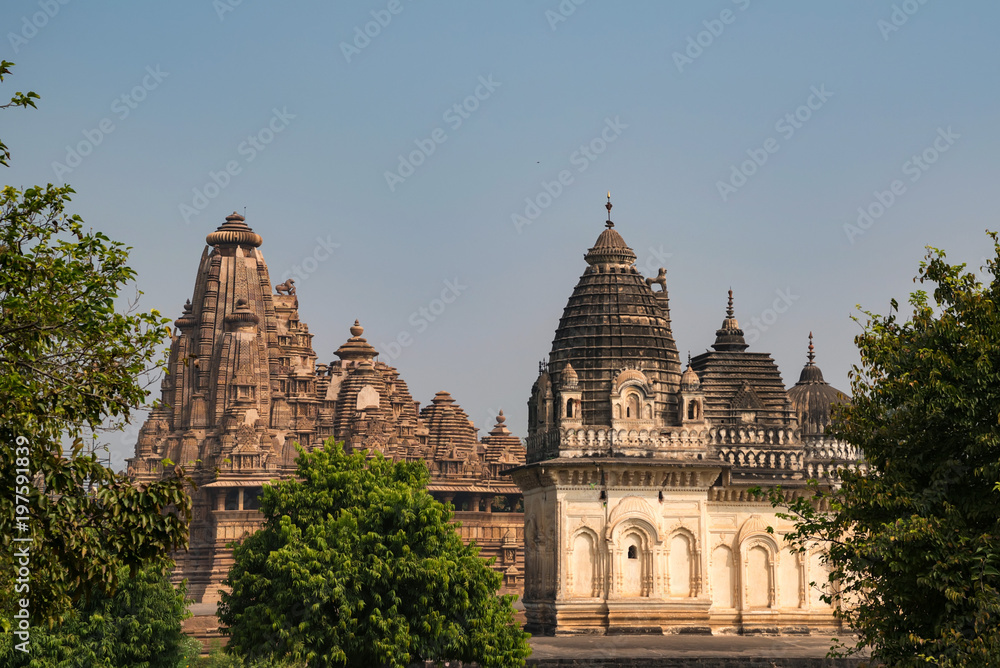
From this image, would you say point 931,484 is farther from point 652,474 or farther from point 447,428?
point 447,428

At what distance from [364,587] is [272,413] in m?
60.9

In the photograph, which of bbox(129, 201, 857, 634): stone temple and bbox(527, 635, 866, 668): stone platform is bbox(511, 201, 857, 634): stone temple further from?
bbox(527, 635, 866, 668): stone platform

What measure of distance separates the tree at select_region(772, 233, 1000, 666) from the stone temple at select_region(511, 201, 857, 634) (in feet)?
62.9

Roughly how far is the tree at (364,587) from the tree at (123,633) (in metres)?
1.54

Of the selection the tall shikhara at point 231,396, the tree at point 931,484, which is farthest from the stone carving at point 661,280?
the tall shikhara at point 231,396

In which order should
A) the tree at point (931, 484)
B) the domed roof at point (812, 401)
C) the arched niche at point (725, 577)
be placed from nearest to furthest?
the tree at point (931, 484) < the arched niche at point (725, 577) < the domed roof at point (812, 401)

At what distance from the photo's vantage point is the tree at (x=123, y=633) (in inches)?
1214

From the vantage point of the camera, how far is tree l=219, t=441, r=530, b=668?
31.6m

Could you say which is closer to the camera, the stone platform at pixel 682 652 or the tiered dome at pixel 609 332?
the stone platform at pixel 682 652

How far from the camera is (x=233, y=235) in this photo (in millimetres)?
94875

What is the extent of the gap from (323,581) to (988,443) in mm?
15830

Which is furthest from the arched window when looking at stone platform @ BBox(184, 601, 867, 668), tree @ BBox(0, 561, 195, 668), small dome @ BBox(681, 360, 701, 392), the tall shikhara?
the tall shikhara

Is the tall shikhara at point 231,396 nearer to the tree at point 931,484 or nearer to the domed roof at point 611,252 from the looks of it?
the domed roof at point 611,252

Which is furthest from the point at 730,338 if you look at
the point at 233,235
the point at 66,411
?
the point at 233,235
